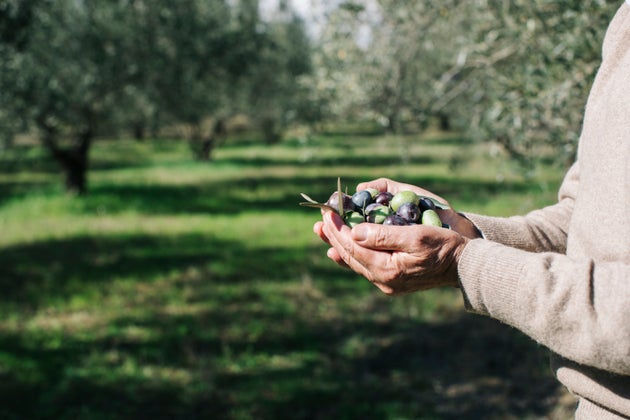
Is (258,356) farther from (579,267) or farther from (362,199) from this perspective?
(579,267)

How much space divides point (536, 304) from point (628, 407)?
1.20 ft

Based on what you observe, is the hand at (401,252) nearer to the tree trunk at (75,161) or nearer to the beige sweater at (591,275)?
the beige sweater at (591,275)

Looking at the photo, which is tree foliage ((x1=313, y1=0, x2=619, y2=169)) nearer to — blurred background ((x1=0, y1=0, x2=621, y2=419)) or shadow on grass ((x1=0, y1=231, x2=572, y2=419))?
blurred background ((x1=0, y1=0, x2=621, y2=419))

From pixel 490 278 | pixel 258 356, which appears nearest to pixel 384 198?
pixel 490 278

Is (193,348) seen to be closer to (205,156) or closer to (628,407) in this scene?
(628,407)

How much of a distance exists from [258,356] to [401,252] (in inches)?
180

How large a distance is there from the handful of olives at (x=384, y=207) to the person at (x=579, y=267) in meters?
0.08

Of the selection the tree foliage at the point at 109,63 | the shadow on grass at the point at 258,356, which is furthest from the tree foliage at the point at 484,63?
A: the tree foliage at the point at 109,63

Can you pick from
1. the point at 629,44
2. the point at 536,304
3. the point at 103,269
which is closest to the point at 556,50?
the point at 629,44

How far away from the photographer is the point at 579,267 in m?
1.47

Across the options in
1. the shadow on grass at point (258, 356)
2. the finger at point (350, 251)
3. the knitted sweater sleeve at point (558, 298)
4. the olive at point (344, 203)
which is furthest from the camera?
the shadow on grass at point (258, 356)

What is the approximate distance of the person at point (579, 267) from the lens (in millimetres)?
1411

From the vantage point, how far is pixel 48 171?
24.3 m

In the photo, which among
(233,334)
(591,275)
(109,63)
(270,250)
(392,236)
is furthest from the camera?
(109,63)
